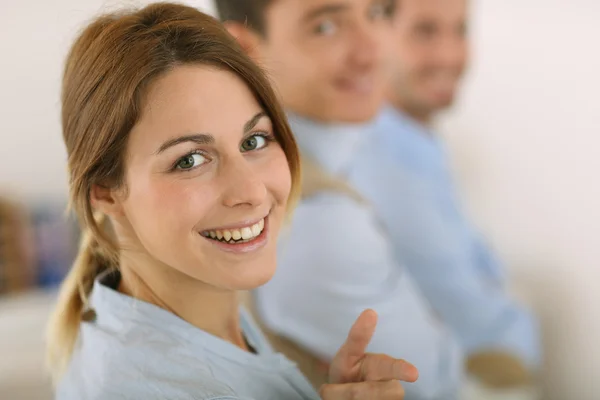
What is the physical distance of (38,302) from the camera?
172 cm

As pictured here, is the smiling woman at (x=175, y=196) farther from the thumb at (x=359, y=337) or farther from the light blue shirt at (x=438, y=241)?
the light blue shirt at (x=438, y=241)

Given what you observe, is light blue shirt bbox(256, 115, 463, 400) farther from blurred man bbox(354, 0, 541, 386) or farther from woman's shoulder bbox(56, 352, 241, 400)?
woman's shoulder bbox(56, 352, 241, 400)

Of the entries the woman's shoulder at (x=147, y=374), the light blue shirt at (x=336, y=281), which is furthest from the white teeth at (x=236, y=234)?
the light blue shirt at (x=336, y=281)

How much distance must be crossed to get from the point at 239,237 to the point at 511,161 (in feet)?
4.39

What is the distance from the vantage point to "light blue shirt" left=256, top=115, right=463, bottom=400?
3.87ft

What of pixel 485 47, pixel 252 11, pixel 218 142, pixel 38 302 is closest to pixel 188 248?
pixel 218 142

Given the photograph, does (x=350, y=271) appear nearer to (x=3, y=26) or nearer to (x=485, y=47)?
(x=485, y=47)

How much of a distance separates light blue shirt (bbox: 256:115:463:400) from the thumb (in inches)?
17.0

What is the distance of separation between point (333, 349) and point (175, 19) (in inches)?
27.8

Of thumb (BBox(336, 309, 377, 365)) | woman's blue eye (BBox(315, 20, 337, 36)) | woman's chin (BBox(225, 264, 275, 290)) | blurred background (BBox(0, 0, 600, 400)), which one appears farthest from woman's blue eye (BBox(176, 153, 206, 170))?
blurred background (BBox(0, 0, 600, 400))

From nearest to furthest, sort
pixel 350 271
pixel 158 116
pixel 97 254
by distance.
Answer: pixel 158 116
pixel 97 254
pixel 350 271

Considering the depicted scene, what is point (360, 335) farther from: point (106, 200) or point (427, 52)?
point (427, 52)

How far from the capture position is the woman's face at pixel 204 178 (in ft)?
2.04

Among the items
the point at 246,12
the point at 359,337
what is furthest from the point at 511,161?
the point at 359,337
